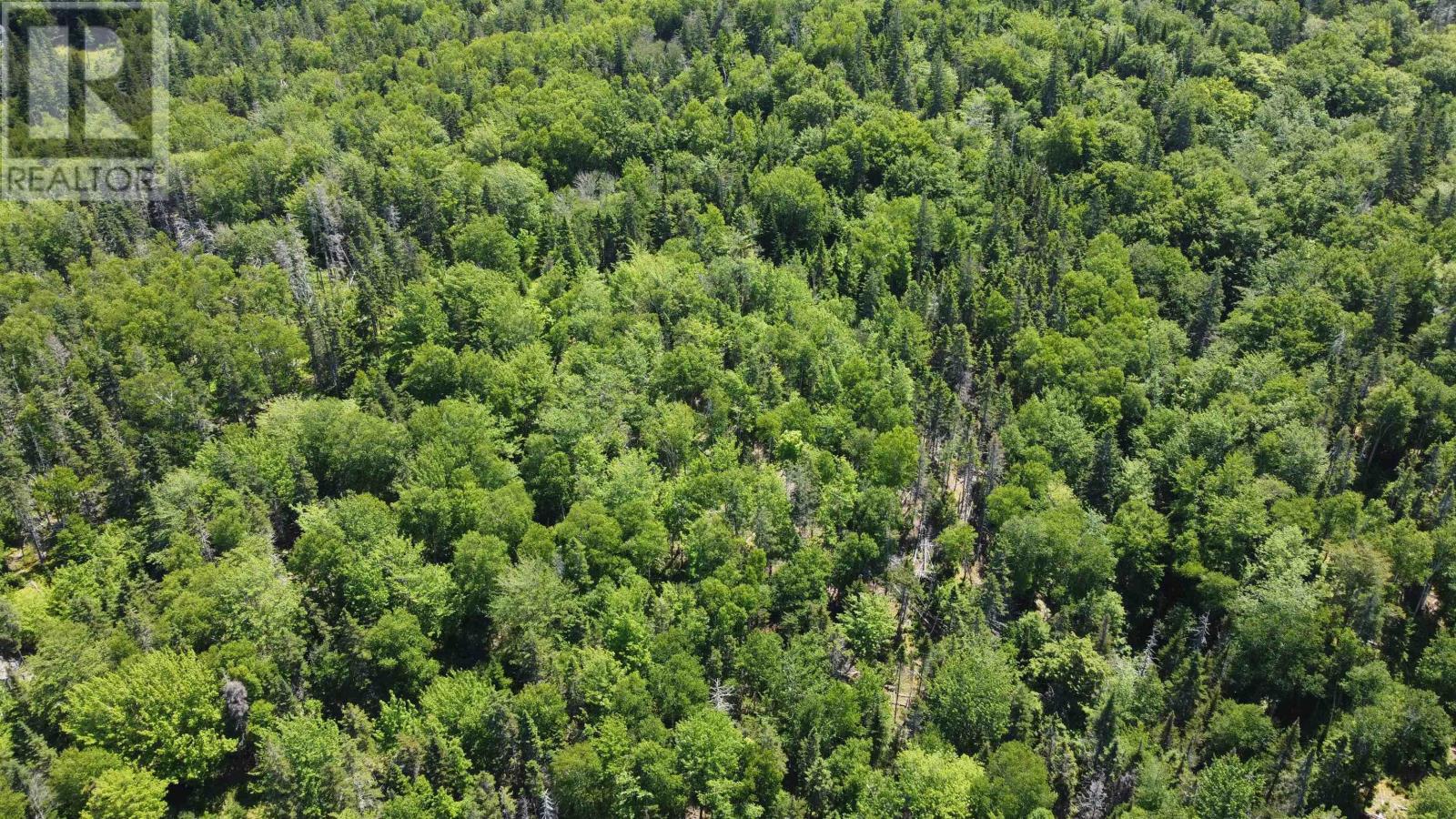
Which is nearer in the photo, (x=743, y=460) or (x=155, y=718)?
(x=155, y=718)

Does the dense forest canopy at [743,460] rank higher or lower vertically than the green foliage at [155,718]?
higher

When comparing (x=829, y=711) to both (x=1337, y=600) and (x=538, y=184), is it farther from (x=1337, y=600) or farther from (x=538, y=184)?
(x=538, y=184)

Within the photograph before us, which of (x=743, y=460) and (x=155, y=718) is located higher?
(x=743, y=460)

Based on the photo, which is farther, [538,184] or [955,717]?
[538,184]

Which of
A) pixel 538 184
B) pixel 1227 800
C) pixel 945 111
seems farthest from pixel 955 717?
pixel 945 111

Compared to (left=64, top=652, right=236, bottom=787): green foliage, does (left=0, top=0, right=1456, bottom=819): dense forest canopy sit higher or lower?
higher

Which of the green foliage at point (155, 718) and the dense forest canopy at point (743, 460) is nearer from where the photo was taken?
the green foliage at point (155, 718)

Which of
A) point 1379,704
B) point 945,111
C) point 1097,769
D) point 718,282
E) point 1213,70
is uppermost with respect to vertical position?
point 1213,70

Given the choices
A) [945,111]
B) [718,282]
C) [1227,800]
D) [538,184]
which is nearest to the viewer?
[1227,800]
